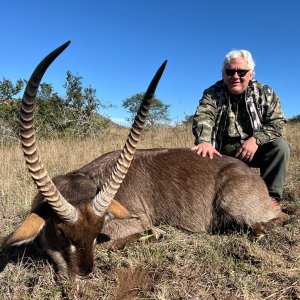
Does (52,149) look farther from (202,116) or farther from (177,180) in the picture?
(177,180)

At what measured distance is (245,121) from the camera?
5.75 m

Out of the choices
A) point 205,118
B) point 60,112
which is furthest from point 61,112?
point 205,118

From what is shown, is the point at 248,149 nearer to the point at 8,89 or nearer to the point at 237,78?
Result: the point at 237,78

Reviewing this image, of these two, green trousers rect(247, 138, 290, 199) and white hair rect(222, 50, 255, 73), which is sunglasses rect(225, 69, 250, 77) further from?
green trousers rect(247, 138, 290, 199)

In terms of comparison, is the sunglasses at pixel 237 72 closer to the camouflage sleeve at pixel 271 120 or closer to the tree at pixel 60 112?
the camouflage sleeve at pixel 271 120

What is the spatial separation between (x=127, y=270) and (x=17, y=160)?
18.8ft

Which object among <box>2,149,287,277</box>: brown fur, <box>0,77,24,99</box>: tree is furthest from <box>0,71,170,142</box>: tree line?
<box>2,149,287,277</box>: brown fur

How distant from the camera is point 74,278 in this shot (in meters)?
3.18

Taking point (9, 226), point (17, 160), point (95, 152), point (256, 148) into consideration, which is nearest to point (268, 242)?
point (256, 148)

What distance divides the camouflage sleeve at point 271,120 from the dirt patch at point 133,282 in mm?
2788

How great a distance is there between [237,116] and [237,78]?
608 mm

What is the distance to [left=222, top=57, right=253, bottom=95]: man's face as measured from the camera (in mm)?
5435

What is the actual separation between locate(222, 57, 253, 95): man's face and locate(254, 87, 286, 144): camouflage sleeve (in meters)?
0.35

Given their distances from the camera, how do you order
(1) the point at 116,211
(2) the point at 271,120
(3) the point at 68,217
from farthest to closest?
(2) the point at 271,120
(1) the point at 116,211
(3) the point at 68,217
